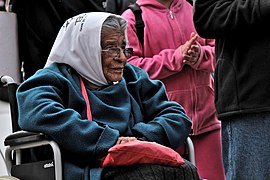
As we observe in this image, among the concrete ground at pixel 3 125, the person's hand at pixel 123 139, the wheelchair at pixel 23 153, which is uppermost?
the person's hand at pixel 123 139

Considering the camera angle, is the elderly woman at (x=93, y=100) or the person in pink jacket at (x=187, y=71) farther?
the person in pink jacket at (x=187, y=71)

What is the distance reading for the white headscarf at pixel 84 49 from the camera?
3068mm

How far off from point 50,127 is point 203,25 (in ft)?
2.50

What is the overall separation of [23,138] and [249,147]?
96 centimetres

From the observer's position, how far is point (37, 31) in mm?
3809

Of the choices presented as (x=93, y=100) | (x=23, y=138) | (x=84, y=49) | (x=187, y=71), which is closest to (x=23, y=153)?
(x=23, y=138)

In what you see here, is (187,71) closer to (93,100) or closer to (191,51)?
(191,51)

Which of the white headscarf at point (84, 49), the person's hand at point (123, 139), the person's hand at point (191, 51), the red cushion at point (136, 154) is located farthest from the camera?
the person's hand at point (191, 51)

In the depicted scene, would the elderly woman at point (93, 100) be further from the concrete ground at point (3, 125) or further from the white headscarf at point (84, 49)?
the concrete ground at point (3, 125)

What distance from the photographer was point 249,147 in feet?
8.91

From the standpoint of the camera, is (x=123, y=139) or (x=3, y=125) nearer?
(x=123, y=139)

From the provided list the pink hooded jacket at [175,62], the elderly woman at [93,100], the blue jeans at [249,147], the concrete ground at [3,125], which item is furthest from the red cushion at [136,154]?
the concrete ground at [3,125]

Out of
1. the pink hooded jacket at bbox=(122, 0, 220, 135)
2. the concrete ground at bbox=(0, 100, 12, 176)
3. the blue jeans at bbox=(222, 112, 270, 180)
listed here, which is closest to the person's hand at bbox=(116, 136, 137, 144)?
the blue jeans at bbox=(222, 112, 270, 180)

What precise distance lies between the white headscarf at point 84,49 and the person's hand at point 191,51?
66 centimetres
